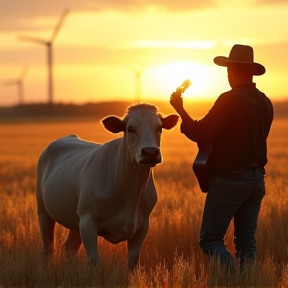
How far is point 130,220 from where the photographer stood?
7.37 meters

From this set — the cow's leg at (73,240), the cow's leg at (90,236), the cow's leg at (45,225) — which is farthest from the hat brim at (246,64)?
the cow's leg at (45,225)

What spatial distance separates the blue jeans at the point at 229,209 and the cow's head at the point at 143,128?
685mm

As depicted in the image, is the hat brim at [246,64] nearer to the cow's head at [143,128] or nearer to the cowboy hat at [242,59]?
the cowboy hat at [242,59]

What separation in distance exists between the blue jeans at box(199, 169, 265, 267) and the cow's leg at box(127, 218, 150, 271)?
2.64ft

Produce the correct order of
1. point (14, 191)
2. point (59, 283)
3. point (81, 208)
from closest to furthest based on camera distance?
point (59, 283)
point (81, 208)
point (14, 191)

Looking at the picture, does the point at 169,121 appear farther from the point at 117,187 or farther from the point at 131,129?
the point at 117,187

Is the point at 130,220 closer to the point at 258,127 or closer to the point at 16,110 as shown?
the point at 258,127

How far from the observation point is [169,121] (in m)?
7.34

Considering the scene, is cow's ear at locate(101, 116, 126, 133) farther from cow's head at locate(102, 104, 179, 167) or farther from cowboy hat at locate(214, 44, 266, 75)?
cowboy hat at locate(214, 44, 266, 75)

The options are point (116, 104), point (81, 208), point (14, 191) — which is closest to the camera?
point (81, 208)

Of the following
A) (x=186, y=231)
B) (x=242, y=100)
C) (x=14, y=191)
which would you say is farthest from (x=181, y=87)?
(x=14, y=191)

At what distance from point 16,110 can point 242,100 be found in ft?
377

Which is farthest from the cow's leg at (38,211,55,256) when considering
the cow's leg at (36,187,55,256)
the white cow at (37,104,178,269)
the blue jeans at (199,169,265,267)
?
the blue jeans at (199,169,265,267)

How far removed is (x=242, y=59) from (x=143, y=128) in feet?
3.78
